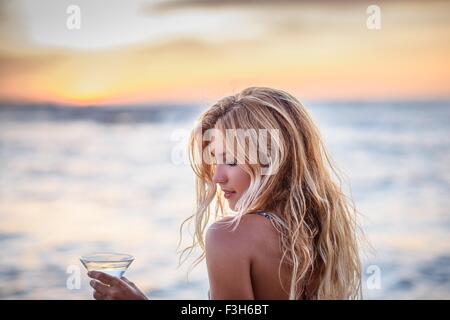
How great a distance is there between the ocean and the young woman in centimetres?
412

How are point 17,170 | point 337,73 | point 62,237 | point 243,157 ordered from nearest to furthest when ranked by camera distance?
point 243,157 → point 62,237 → point 17,170 → point 337,73

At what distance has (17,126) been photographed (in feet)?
30.3

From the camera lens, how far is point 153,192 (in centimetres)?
798

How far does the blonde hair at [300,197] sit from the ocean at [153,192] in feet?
13.6

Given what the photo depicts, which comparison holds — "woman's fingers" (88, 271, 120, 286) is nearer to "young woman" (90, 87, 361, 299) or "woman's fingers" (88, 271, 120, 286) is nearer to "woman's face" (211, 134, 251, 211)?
"young woman" (90, 87, 361, 299)

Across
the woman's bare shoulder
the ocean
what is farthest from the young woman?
the ocean

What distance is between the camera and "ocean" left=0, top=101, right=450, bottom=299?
650 centimetres

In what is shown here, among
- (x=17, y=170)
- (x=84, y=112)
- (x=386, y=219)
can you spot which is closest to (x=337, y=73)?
(x=386, y=219)

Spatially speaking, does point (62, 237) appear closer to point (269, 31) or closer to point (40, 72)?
point (40, 72)

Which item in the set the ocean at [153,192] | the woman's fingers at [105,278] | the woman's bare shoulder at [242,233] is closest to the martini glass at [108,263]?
the woman's fingers at [105,278]

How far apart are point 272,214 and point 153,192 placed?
6.06 meters

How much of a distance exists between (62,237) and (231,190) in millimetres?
5143

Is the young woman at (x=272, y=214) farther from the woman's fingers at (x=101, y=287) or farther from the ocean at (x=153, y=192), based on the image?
the ocean at (x=153, y=192)

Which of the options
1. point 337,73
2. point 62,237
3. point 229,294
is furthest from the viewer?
point 337,73
